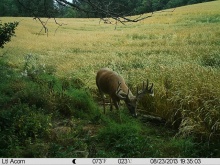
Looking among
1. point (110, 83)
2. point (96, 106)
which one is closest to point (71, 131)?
point (96, 106)

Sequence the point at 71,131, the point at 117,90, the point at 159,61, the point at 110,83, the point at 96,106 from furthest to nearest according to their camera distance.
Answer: the point at 159,61 → the point at 96,106 → the point at 110,83 → the point at 117,90 → the point at 71,131

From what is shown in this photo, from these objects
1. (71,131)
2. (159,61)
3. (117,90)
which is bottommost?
(71,131)

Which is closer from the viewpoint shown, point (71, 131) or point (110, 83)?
point (71, 131)

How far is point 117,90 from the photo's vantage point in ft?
21.5

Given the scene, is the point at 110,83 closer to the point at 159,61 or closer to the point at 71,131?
the point at 71,131

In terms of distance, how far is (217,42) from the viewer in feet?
39.0

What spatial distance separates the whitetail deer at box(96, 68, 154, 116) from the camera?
636 cm

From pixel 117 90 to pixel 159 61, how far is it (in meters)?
3.37

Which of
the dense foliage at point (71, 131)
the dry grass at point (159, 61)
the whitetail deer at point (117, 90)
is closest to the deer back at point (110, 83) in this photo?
the whitetail deer at point (117, 90)

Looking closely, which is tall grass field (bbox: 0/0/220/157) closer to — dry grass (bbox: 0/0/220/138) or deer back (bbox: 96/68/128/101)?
dry grass (bbox: 0/0/220/138)

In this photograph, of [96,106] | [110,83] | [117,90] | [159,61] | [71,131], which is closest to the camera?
[71,131]

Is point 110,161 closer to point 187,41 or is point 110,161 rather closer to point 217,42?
point 217,42

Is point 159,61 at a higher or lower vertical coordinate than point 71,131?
higher

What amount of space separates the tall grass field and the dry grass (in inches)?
0.8
